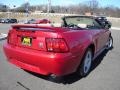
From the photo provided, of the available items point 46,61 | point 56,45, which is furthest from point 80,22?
point 46,61

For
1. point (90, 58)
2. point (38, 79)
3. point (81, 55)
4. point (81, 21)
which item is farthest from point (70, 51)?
point (81, 21)

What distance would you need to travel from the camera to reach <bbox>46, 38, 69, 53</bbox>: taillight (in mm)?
4340

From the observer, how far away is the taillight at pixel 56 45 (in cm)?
434

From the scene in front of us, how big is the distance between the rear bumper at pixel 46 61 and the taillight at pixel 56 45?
82mm

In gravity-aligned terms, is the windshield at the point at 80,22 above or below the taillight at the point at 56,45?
above

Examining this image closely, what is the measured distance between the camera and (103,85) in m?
4.89

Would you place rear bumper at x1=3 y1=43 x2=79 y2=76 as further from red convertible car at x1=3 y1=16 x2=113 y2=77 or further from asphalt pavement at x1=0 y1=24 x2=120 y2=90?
asphalt pavement at x1=0 y1=24 x2=120 y2=90

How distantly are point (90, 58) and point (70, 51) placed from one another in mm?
1523

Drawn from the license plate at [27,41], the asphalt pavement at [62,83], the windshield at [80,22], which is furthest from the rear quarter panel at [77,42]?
the windshield at [80,22]

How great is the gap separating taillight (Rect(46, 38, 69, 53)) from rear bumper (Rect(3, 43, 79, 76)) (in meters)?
0.08

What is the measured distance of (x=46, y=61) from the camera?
14.2 ft

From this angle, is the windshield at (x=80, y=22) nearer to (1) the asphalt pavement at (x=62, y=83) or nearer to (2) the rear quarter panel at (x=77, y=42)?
(1) the asphalt pavement at (x=62, y=83)

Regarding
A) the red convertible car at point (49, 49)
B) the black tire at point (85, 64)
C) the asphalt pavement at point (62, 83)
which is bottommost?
the asphalt pavement at point (62, 83)

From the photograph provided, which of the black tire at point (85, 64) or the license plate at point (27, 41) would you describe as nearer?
the license plate at point (27, 41)
